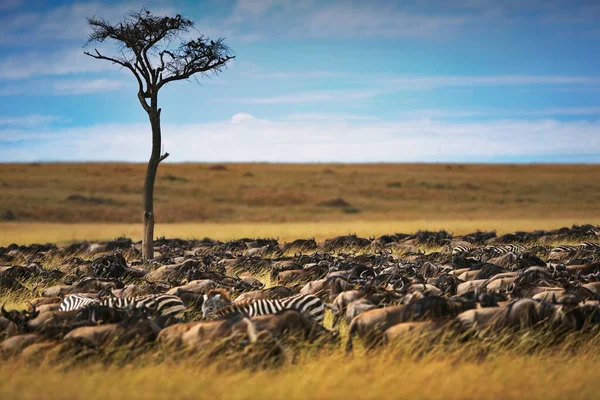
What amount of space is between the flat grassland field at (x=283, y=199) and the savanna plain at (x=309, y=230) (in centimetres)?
24

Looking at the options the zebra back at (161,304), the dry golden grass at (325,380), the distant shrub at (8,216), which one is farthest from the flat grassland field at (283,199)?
the dry golden grass at (325,380)

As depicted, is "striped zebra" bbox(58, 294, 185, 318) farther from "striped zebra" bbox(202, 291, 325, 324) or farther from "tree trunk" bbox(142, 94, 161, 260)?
"tree trunk" bbox(142, 94, 161, 260)

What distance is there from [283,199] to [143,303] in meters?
71.4

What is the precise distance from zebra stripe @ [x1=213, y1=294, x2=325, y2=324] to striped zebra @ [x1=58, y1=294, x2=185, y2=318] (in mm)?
1203

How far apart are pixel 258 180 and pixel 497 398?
9125 centimetres

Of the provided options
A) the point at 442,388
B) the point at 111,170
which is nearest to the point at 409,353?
the point at 442,388

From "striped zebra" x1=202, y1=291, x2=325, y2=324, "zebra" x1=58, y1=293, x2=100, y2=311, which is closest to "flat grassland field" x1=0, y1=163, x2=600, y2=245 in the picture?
"zebra" x1=58, y1=293, x2=100, y2=311

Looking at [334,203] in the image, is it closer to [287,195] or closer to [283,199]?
[283,199]

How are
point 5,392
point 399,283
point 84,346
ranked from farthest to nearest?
point 399,283
point 84,346
point 5,392

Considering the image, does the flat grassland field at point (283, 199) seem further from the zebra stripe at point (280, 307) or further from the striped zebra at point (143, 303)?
the zebra stripe at point (280, 307)

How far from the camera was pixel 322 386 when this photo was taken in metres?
7.93

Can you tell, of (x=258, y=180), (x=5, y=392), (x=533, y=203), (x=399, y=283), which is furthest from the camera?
(x=258, y=180)

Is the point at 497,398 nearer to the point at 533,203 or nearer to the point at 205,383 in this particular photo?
the point at 205,383

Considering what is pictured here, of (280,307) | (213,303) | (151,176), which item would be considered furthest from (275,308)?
(151,176)
